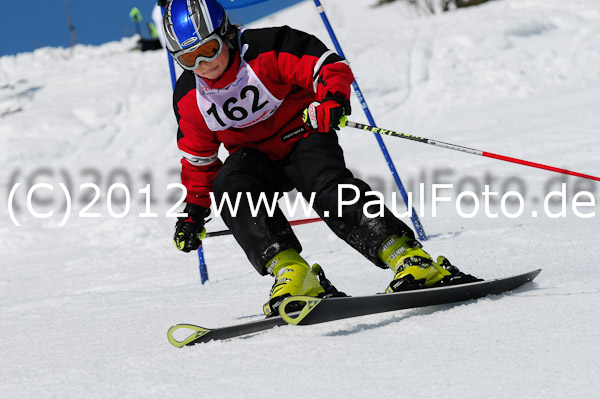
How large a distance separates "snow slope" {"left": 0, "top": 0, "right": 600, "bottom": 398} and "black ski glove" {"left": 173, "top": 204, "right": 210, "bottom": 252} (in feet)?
1.22

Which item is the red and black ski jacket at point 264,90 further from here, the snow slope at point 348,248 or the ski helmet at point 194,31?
the snow slope at point 348,248

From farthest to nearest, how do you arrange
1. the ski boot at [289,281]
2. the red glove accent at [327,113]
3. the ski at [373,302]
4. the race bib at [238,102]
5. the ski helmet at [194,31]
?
the race bib at [238,102], the ski helmet at [194,31], the red glove accent at [327,113], the ski boot at [289,281], the ski at [373,302]

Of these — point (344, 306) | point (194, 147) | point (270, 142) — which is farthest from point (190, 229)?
point (344, 306)

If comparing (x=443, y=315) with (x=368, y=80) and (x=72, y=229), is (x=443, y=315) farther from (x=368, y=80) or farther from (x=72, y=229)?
(x=368, y=80)

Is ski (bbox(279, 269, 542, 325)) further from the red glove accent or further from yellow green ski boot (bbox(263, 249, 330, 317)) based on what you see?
the red glove accent

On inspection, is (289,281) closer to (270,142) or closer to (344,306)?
(344,306)

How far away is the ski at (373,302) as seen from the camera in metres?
2.09

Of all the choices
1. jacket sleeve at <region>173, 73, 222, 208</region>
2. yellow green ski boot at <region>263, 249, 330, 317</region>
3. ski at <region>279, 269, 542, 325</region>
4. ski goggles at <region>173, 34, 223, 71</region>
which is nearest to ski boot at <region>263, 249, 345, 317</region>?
yellow green ski boot at <region>263, 249, 330, 317</region>

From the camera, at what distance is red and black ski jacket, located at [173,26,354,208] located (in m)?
2.71

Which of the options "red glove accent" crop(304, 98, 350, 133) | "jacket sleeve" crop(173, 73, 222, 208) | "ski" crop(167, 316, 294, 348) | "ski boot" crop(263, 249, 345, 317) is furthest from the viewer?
"jacket sleeve" crop(173, 73, 222, 208)

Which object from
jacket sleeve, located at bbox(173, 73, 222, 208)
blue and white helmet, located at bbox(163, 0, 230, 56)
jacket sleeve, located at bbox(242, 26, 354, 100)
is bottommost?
jacket sleeve, located at bbox(173, 73, 222, 208)

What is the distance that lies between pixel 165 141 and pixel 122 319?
26.4ft

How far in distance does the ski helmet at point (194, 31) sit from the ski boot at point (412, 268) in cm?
109

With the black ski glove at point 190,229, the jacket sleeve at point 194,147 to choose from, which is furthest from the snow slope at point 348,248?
the jacket sleeve at point 194,147
